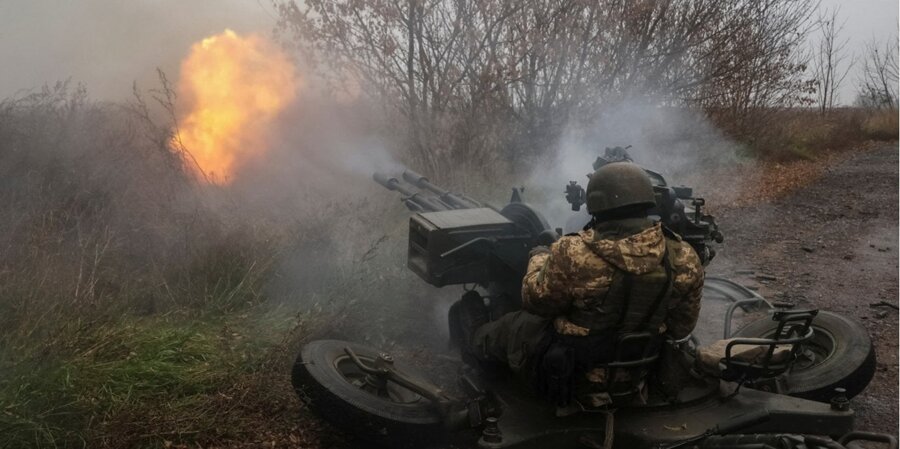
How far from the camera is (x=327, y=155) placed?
10.3 meters

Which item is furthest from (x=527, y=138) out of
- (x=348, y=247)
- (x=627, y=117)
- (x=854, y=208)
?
(x=854, y=208)

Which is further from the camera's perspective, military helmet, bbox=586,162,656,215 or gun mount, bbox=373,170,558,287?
gun mount, bbox=373,170,558,287

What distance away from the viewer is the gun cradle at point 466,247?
480cm

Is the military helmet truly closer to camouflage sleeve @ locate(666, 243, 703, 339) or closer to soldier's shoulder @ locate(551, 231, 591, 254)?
soldier's shoulder @ locate(551, 231, 591, 254)

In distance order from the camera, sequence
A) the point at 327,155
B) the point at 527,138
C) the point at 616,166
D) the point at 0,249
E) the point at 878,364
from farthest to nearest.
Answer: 1. the point at 527,138
2. the point at 327,155
3. the point at 878,364
4. the point at 0,249
5. the point at 616,166

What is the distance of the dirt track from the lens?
6.31 metres

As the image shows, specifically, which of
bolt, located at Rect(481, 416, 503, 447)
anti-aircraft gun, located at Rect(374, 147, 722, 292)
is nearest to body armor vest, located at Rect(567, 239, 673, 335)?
bolt, located at Rect(481, 416, 503, 447)

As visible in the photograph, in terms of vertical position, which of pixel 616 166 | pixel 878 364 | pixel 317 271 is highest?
pixel 616 166

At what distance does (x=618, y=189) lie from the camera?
3820mm

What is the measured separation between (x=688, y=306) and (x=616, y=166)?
0.86 meters

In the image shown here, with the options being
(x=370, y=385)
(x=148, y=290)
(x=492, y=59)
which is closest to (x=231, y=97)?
(x=492, y=59)

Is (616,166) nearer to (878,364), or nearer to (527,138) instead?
(878,364)

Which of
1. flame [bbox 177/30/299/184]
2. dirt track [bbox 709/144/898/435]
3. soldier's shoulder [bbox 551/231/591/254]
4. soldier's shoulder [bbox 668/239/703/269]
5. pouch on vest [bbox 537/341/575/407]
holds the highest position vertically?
flame [bbox 177/30/299/184]

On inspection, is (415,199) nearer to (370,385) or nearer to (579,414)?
(370,385)
